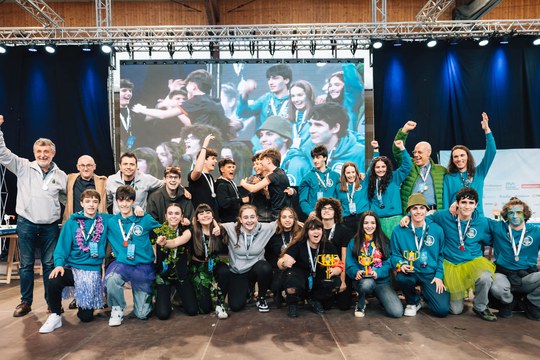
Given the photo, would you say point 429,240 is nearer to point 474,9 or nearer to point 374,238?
point 374,238

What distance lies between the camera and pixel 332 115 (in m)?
6.95

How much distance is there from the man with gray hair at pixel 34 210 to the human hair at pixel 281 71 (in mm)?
4278

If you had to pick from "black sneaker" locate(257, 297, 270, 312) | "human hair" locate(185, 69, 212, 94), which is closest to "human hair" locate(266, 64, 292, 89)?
"human hair" locate(185, 69, 212, 94)

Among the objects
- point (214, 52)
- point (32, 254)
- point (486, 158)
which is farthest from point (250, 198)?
point (214, 52)

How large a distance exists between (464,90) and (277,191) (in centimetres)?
509

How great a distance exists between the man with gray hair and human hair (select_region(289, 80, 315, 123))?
4227mm

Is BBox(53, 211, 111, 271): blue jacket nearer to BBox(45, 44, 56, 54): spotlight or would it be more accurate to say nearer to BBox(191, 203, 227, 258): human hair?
BBox(191, 203, 227, 258): human hair

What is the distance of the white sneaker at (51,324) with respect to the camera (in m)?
3.02

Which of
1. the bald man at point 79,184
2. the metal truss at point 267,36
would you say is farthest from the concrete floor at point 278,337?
the metal truss at point 267,36

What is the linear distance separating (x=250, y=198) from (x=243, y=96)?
11.1 ft

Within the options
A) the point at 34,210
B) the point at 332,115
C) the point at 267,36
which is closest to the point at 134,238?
the point at 34,210

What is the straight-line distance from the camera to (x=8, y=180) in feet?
23.0

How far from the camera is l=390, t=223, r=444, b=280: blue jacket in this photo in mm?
3373

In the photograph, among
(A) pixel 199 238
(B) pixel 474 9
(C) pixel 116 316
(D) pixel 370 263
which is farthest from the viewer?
(B) pixel 474 9
